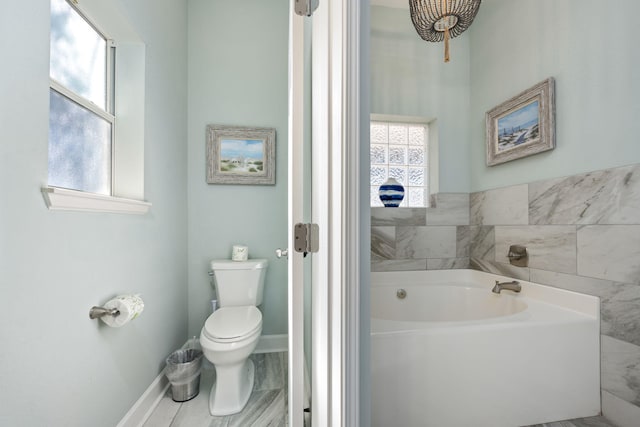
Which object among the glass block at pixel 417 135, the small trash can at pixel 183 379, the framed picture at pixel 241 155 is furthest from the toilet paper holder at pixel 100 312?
the glass block at pixel 417 135

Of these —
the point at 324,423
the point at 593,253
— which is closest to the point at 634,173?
the point at 593,253

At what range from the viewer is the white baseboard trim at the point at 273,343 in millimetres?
2168

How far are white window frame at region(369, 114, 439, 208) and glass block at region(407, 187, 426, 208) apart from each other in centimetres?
4

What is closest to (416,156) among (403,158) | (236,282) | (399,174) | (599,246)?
(403,158)

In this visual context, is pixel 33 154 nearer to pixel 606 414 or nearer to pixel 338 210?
pixel 338 210

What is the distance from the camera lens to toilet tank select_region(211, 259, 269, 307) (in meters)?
1.95

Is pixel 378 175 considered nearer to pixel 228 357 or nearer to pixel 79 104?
pixel 228 357

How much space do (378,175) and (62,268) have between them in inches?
81.5

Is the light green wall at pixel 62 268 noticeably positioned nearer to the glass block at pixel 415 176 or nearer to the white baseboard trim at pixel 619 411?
the glass block at pixel 415 176

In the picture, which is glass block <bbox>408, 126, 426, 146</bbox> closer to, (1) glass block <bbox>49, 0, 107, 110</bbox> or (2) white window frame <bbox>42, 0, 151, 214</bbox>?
(2) white window frame <bbox>42, 0, 151, 214</bbox>

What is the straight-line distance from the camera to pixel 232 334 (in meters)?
1.46

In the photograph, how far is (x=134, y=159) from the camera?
146 cm

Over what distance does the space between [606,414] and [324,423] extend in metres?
1.55

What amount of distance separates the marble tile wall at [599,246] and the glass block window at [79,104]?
249 centimetres
